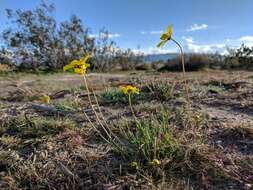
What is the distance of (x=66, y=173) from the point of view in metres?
1.54

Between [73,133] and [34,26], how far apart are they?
12125 mm

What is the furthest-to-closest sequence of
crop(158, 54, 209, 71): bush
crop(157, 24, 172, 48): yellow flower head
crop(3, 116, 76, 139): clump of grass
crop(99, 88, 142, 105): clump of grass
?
1. crop(158, 54, 209, 71): bush
2. crop(99, 88, 142, 105): clump of grass
3. crop(3, 116, 76, 139): clump of grass
4. crop(157, 24, 172, 48): yellow flower head

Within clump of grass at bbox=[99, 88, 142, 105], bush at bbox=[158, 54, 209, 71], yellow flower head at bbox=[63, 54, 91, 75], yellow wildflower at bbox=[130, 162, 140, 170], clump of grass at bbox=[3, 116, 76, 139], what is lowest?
yellow wildflower at bbox=[130, 162, 140, 170]

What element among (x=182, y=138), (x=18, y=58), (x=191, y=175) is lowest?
(x=191, y=175)

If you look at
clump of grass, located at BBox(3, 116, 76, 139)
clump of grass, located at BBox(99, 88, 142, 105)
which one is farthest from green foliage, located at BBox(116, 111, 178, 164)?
clump of grass, located at BBox(99, 88, 142, 105)

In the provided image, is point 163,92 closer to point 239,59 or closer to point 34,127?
point 34,127

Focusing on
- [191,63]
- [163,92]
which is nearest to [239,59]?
[191,63]

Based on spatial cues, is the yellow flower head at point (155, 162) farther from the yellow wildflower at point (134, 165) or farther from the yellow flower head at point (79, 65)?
the yellow flower head at point (79, 65)

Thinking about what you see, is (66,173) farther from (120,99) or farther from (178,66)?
(178,66)

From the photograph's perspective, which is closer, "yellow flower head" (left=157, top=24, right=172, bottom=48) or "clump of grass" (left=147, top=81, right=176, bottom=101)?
"yellow flower head" (left=157, top=24, right=172, bottom=48)

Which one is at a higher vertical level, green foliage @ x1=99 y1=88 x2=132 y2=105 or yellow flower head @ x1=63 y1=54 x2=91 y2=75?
yellow flower head @ x1=63 y1=54 x2=91 y2=75

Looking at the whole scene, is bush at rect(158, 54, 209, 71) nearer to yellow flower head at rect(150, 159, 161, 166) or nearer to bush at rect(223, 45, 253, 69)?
bush at rect(223, 45, 253, 69)

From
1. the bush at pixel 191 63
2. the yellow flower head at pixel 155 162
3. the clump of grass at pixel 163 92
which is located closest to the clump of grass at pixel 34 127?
the yellow flower head at pixel 155 162

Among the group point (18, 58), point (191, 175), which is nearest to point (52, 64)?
point (18, 58)
